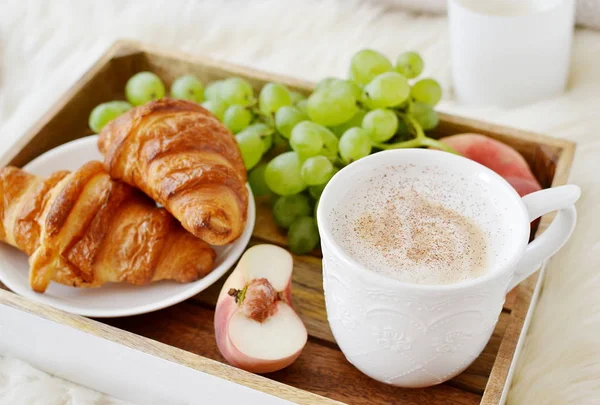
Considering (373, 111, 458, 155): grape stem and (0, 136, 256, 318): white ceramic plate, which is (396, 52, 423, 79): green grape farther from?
(0, 136, 256, 318): white ceramic plate

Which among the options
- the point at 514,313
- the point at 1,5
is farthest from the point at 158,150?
the point at 1,5

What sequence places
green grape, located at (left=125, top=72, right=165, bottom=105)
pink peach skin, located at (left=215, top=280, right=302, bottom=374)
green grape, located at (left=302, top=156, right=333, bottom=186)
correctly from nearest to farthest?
pink peach skin, located at (left=215, top=280, right=302, bottom=374) < green grape, located at (left=302, top=156, right=333, bottom=186) < green grape, located at (left=125, top=72, right=165, bottom=105)

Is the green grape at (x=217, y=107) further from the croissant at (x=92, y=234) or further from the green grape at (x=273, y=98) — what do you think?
the croissant at (x=92, y=234)

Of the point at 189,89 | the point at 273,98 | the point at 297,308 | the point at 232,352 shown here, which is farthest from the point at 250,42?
the point at 232,352

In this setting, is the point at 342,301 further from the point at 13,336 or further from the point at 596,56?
the point at 596,56

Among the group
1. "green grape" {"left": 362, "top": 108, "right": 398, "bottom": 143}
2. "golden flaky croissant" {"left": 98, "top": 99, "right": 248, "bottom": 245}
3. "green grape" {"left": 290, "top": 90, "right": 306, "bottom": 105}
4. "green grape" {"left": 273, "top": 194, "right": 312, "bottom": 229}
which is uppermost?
"golden flaky croissant" {"left": 98, "top": 99, "right": 248, "bottom": 245}

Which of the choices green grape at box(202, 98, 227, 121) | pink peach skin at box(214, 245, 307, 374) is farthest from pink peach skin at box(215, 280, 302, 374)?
green grape at box(202, 98, 227, 121)

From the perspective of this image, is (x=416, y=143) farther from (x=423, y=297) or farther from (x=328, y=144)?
(x=423, y=297)
